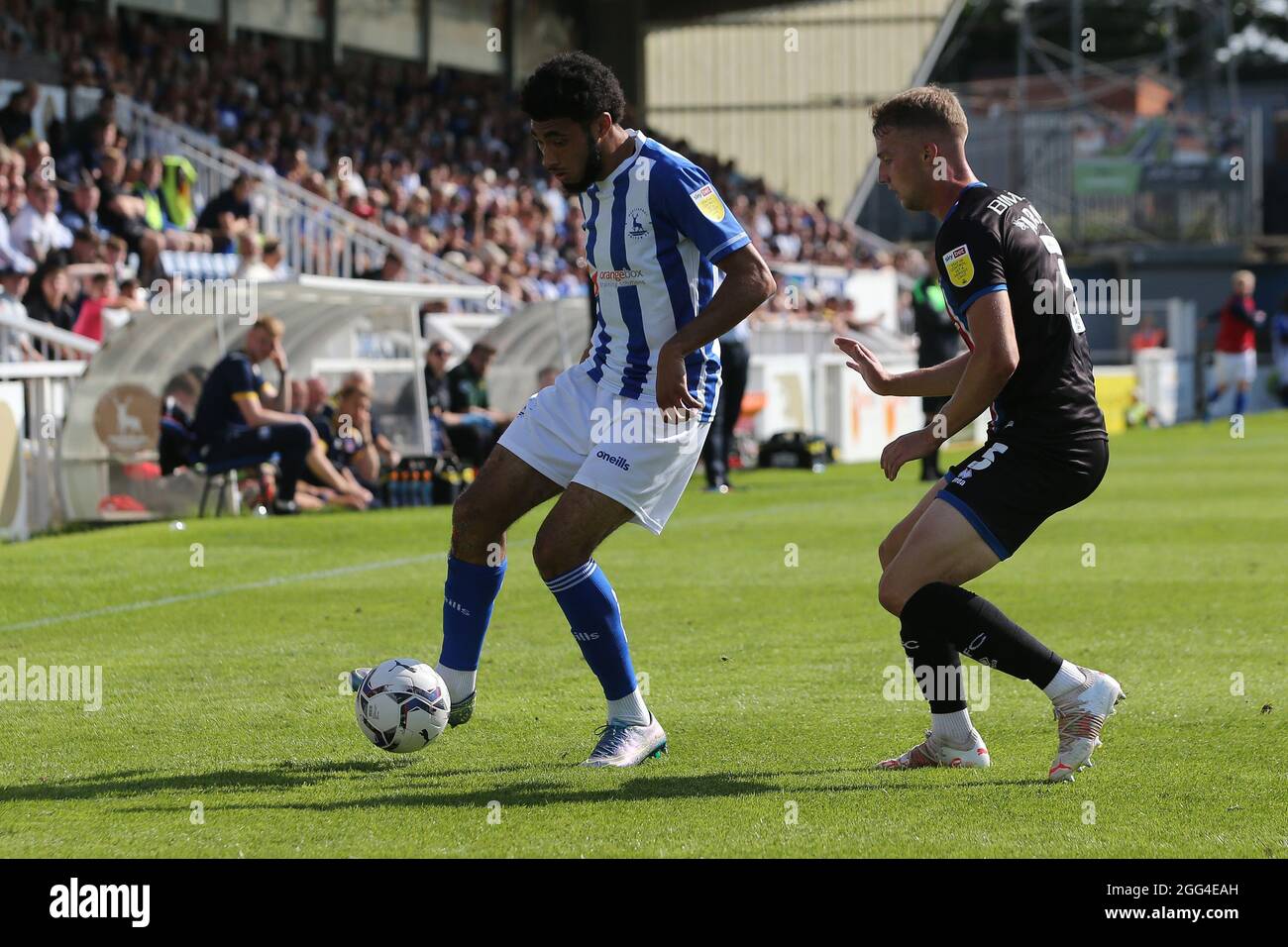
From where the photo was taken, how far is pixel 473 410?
60.1 feet

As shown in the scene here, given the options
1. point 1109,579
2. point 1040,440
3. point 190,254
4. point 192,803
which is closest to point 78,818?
point 192,803

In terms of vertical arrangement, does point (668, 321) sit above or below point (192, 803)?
above

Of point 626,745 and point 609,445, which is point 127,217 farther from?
point 626,745

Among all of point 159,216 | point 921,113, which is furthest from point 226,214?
point 921,113

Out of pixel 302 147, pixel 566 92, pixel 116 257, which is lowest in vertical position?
pixel 566 92

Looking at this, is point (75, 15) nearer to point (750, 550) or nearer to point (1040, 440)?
point (750, 550)

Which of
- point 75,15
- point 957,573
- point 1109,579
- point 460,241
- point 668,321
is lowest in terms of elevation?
point 1109,579

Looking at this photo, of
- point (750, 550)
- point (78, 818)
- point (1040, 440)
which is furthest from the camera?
point (750, 550)

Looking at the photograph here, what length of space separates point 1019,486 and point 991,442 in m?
0.23

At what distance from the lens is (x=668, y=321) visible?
5945 millimetres

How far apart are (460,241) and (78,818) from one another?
21535mm

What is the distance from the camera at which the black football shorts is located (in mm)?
5488

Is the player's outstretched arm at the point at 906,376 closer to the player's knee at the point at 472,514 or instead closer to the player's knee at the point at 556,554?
the player's knee at the point at 556,554

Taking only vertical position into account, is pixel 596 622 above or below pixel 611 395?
below
